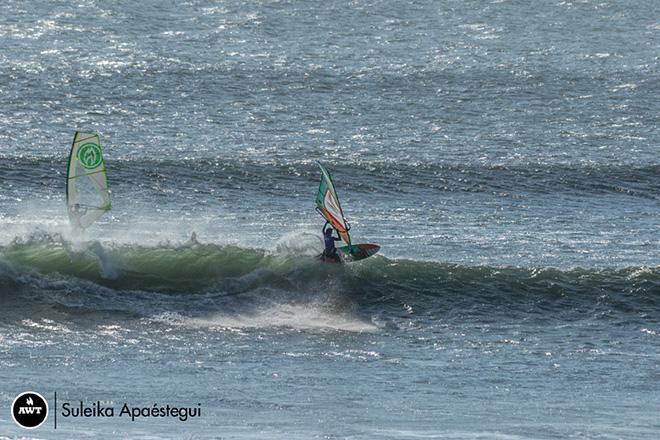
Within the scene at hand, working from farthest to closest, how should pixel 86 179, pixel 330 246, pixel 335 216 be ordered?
pixel 86 179, pixel 330 246, pixel 335 216

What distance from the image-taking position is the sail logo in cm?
2455

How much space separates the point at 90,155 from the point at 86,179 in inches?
20.7

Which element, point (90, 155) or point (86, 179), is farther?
point (86, 179)

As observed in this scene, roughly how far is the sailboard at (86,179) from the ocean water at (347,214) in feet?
1.92

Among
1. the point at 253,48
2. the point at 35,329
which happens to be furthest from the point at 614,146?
the point at 35,329

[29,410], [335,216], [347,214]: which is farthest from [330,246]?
[29,410]

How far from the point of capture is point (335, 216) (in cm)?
2373

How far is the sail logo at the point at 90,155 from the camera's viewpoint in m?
24.5

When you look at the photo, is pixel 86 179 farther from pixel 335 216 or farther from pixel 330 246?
pixel 335 216

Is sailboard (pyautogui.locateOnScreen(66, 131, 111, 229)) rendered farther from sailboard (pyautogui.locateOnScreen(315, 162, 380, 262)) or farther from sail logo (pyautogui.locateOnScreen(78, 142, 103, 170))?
sailboard (pyautogui.locateOnScreen(315, 162, 380, 262))

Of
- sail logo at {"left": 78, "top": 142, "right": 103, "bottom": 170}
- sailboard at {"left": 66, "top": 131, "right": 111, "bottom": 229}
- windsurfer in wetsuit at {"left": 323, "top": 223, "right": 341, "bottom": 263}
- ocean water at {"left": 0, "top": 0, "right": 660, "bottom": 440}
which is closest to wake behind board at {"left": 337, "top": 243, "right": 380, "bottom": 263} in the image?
windsurfer in wetsuit at {"left": 323, "top": 223, "right": 341, "bottom": 263}

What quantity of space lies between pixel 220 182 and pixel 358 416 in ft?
52.9

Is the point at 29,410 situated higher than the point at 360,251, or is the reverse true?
the point at 360,251

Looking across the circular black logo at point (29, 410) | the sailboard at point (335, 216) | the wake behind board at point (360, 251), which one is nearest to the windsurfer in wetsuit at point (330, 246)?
the sailboard at point (335, 216)
